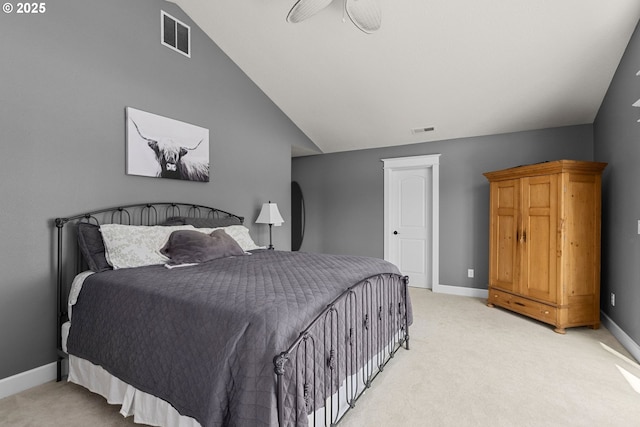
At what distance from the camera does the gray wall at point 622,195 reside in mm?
2660

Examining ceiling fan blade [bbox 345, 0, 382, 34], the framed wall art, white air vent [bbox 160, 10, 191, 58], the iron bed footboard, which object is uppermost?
white air vent [bbox 160, 10, 191, 58]

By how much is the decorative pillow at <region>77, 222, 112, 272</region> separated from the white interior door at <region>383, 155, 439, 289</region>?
3.92m

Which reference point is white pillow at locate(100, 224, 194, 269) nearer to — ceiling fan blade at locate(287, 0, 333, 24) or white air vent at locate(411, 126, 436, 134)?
ceiling fan blade at locate(287, 0, 333, 24)

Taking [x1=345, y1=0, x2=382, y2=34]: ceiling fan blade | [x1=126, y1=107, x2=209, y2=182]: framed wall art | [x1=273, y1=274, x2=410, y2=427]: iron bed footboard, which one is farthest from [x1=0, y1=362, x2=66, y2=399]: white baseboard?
[x1=345, y1=0, x2=382, y2=34]: ceiling fan blade

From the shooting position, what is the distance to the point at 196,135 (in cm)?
341

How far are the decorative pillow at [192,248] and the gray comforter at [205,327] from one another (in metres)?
0.19

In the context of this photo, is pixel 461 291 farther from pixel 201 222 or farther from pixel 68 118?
pixel 68 118

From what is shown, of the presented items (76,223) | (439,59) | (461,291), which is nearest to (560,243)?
(461,291)

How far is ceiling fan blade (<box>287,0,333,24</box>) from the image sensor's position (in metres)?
2.37

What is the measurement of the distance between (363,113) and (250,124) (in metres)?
1.54

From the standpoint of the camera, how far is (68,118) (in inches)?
96.0

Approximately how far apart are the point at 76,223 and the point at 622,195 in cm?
470

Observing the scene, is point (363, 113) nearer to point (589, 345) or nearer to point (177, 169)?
point (177, 169)

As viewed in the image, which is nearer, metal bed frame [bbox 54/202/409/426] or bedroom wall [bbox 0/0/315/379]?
metal bed frame [bbox 54/202/409/426]
